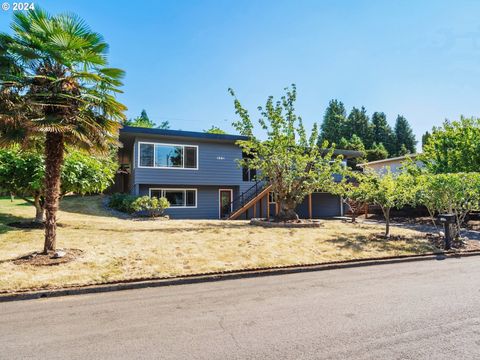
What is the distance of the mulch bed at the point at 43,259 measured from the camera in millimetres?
6992

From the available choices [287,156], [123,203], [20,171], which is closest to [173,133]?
[123,203]

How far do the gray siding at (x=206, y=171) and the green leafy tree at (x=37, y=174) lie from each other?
5914 millimetres

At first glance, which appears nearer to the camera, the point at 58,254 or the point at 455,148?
the point at 58,254

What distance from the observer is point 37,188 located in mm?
10570

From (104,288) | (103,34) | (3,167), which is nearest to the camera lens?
(104,288)

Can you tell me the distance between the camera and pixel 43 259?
284 inches

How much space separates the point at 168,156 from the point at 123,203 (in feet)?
13.0

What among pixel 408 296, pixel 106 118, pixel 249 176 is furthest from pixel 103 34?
pixel 249 176

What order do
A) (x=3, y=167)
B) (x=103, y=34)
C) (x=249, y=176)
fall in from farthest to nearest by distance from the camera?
1. (x=249, y=176)
2. (x=3, y=167)
3. (x=103, y=34)

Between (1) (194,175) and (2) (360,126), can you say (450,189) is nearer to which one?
(1) (194,175)

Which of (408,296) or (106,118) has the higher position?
(106,118)

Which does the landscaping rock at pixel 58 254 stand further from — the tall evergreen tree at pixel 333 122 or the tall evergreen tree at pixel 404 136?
the tall evergreen tree at pixel 404 136

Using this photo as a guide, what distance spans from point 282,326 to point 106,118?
22.5 ft

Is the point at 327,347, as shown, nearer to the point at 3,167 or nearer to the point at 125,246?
the point at 125,246
